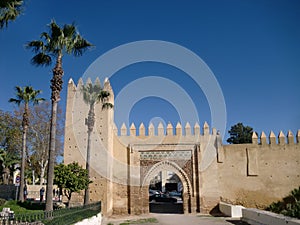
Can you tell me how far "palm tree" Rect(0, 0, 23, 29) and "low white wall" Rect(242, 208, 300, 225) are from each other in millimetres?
9850

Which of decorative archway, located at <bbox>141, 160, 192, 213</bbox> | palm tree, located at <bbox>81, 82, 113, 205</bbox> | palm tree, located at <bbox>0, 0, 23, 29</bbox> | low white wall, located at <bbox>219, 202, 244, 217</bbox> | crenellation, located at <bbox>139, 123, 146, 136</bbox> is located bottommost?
low white wall, located at <bbox>219, 202, 244, 217</bbox>

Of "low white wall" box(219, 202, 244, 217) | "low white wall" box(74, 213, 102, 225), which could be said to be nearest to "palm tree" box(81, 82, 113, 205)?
"low white wall" box(74, 213, 102, 225)

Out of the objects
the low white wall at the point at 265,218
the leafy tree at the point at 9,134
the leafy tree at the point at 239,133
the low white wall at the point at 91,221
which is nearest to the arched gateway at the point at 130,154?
the low white wall at the point at 91,221

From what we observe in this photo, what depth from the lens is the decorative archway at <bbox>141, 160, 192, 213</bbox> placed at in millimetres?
16250

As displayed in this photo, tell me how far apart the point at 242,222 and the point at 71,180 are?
23.5 feet

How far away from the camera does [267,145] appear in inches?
658

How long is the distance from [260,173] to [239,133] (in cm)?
2099

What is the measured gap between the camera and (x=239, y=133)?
121 ft

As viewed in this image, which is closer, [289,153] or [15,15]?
[15,15]

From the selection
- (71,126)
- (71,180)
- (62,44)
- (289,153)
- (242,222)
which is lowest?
(242,222)

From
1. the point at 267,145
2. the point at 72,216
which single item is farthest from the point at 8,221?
the point at 267,145

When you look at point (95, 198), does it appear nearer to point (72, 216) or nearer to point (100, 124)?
point (100, 124)

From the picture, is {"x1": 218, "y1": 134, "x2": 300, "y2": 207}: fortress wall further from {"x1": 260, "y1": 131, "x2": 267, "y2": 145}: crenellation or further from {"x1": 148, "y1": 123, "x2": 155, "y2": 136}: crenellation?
{"x1": 148, "y1": 123, "x2": 155, "y2": 136}: crenellation

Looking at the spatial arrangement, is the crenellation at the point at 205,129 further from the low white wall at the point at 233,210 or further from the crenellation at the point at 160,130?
the low white wall at the point at 233,210
